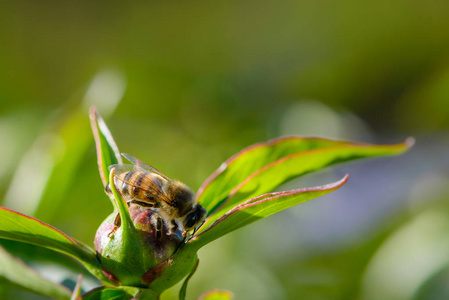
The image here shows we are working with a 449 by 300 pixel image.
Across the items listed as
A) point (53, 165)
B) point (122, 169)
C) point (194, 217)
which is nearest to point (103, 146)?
point (122, 169)

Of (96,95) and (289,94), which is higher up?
(96,95)

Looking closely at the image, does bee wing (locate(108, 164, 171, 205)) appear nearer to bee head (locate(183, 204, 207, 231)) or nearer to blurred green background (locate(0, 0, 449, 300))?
bee head (locate(183, 204, 207, 231))

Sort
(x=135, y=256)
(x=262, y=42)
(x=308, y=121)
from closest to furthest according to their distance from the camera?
(x=135, y=256) → (x=308, y=121) → (x=262, y=42)

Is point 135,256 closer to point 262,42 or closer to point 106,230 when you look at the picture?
point 106,230

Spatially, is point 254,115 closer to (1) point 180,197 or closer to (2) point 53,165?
(2) point 53,165

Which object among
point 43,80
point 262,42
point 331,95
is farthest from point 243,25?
point 43,80

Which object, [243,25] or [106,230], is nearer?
[106,230]
